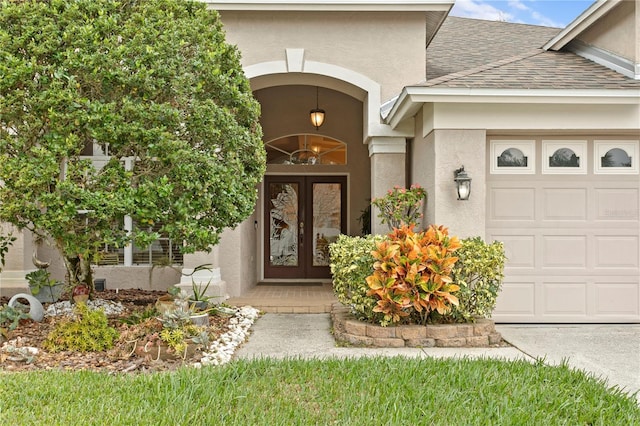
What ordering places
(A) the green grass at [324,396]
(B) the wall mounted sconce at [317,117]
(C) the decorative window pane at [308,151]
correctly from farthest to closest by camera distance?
(C) the decorative window pane at [308,151], (B) the wall mounted sconce at [317,117], (A) the green grass at [324,396]

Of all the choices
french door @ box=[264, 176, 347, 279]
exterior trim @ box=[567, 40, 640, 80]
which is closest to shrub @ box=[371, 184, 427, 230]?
exterior trim @ box=[567, 40, 640, 80]

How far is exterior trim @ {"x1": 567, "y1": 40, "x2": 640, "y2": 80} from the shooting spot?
7250 mm

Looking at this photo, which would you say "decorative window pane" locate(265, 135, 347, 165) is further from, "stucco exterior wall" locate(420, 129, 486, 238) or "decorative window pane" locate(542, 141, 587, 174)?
"decorative window pane" locate(542, 141, 587, 174)

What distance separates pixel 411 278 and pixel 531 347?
169 cm

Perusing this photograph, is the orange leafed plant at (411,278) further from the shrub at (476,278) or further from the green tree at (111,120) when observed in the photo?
the green tree at (111,120)

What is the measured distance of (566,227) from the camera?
7191mm

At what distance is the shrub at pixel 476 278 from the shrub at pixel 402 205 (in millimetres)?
1354

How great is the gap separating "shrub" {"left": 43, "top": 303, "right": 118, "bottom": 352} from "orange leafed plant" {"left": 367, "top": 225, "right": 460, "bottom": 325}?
3.03m

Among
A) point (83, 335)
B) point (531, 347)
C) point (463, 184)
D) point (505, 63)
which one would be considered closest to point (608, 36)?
point (505, 63)

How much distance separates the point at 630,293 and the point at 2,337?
27.2 ft

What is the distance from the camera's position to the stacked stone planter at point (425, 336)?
5.85 meters

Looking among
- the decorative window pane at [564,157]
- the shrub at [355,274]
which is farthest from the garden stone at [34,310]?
the decorative window pane at [564,157]

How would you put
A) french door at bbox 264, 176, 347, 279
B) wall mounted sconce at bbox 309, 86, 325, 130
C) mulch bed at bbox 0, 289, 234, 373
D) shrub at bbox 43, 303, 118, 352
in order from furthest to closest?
french door at bbox 264, 176, 347, 279 → wall mounted sconce at bbox 309, 86, 325, 130 → shrub at bbox 43, 303, 118, 352 → mulch bed at bbox 0, 289, 234, 373

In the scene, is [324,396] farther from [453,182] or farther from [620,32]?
[620,32]
